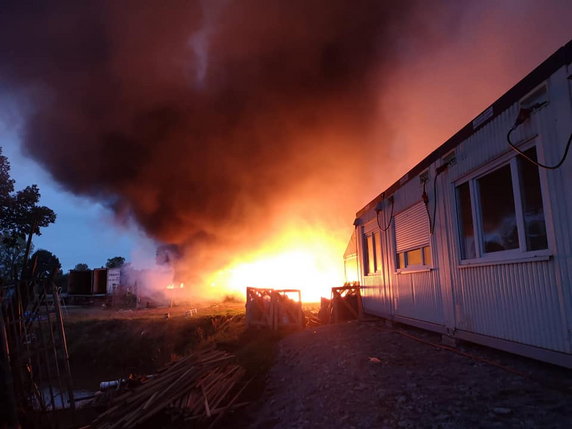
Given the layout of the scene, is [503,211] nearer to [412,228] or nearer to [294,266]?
[412,228]

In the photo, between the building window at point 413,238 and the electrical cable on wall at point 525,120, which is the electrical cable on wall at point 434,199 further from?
the electrical cable on wall at point 525,120

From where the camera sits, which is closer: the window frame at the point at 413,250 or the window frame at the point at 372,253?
the window frame at the point at 413,250

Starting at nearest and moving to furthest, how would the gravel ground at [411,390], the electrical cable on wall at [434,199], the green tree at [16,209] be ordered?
the gravel ground at [411,390] → the electrical cable on wall at [434,199] → the green tree at [16,209]

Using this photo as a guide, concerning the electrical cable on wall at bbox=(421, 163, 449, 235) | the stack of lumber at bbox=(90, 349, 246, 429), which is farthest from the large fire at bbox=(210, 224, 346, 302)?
the electrical cable on wall at bbox=(421, 163, 449, 235)

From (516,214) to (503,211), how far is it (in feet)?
1.32

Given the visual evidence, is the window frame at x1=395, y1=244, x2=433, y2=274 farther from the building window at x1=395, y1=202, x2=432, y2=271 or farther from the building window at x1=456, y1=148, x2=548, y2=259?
the building window at x1=456, y1=148, x2=548, y2=259

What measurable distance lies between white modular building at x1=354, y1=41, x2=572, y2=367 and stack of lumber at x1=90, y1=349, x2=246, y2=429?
155 inches

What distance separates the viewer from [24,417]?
25.1 feet

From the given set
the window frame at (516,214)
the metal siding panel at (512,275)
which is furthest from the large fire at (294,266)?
the window frame at (516,214)

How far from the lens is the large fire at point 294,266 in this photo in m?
21.7

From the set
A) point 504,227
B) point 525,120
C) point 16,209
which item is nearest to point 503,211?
point 504,227

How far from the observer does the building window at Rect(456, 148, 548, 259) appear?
13.9 ft

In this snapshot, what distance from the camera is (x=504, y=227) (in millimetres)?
4793

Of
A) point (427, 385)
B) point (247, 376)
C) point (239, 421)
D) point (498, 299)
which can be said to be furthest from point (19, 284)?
point (498, 299)
